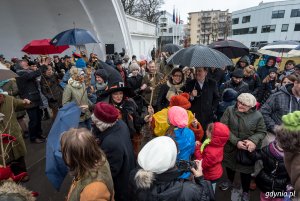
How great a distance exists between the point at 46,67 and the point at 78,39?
1214 mm

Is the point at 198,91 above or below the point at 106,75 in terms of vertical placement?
below

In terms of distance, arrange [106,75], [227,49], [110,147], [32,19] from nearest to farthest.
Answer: [110,147]
[106,75]
[227,49]
[32,19]

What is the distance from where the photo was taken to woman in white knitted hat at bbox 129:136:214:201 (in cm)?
160

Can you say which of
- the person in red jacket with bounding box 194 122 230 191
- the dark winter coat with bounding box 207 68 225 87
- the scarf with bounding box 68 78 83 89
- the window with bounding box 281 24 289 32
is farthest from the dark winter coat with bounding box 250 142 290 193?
the window with bounding box 281 24 289 32

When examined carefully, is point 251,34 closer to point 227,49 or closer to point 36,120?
point 227,49

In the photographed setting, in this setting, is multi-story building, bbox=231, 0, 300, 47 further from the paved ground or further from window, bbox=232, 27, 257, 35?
the paved ground

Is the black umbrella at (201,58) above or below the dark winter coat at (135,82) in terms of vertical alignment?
above

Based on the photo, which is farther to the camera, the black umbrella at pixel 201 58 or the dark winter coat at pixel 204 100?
the dark winter coat at pixel 204 100

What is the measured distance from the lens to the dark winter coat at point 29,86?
15.8ft

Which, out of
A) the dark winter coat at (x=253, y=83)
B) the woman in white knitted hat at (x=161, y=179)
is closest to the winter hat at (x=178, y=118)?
the woman in white knitted hat at (x=161, y=179)

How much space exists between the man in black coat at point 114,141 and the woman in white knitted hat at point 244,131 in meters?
1.61

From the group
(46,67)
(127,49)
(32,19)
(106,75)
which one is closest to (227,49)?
(106,75)

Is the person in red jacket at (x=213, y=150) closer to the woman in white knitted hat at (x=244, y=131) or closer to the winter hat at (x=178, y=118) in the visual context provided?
the winter hat at (x=178, y=118)

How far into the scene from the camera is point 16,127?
3369 mm
